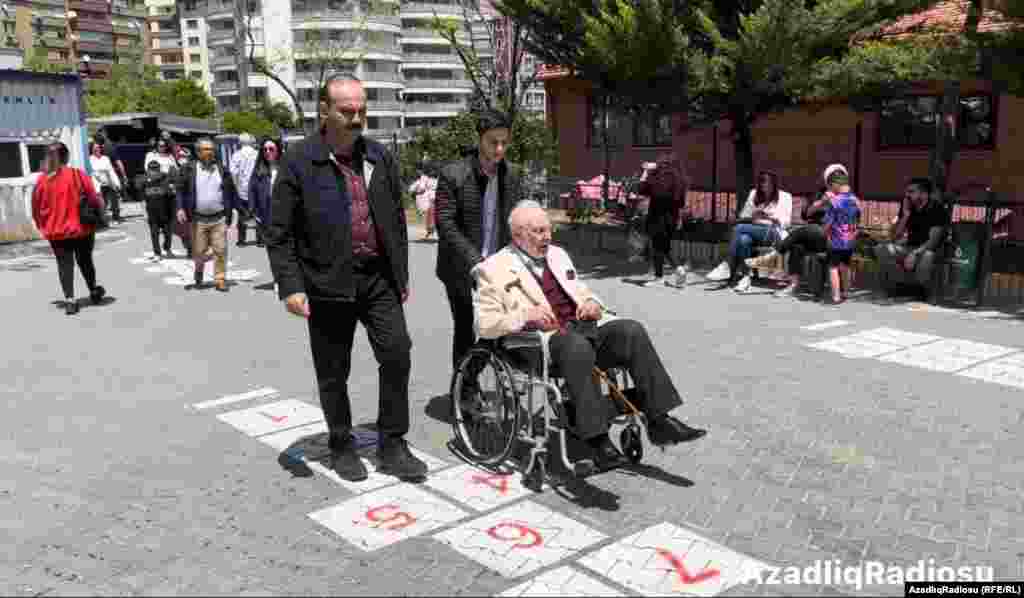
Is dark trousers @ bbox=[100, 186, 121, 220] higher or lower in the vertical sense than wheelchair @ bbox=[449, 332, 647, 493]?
higher

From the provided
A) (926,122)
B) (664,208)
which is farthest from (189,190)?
(926,122)

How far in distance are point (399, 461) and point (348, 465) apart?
0.28 metres

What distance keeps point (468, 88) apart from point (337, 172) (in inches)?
3639

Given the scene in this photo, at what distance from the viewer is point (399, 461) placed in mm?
4840

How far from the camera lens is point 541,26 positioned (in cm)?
1280

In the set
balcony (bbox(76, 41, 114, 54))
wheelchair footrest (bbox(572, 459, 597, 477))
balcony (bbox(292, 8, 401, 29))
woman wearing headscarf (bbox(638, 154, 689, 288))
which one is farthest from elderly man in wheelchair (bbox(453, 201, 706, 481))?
balcony (bbox(76, 41, 114, 54))

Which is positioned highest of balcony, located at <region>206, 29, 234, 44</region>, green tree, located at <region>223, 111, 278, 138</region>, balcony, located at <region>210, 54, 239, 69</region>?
balcony, located at <region>206, 29, 234, 44</region>

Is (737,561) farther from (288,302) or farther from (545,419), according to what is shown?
(288,302)

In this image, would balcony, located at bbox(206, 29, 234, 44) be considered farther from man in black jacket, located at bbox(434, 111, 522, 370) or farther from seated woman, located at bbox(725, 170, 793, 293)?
man in black jacket, located at bbox(434, 111, 522, 370)

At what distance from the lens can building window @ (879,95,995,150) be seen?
1634 centimetres

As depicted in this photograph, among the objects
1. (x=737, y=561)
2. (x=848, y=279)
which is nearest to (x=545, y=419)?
(x=737, y=561)

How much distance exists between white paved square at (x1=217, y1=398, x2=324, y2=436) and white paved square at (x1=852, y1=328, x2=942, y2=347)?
16.4ft

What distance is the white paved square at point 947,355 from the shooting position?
716cm

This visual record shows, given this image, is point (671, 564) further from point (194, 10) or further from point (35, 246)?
point (194, 10)
